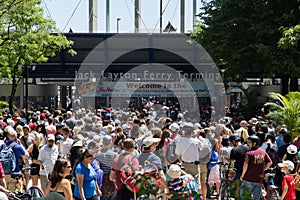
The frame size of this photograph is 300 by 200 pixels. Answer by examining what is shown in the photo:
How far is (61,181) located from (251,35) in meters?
23.1

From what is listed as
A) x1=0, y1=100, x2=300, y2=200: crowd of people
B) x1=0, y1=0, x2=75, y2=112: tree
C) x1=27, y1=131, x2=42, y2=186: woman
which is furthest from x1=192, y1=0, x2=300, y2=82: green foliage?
x1=27, y1=131, x2=42, y2=186: woman

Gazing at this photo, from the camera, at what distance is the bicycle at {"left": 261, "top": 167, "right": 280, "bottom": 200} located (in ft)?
38.8

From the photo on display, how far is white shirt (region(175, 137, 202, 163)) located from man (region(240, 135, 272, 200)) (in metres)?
1.76

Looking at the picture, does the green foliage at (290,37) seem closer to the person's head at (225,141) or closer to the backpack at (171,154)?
the person's head at (225,141)

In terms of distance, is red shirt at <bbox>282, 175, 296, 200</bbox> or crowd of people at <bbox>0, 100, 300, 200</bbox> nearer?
crowd of people at <bbox>0, 100, 300, 200</bbox>

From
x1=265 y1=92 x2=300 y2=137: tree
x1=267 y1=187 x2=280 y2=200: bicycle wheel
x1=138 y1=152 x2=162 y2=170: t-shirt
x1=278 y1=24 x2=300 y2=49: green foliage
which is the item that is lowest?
x1=267 y1=187 x2=280 y2=200: bicycle wheel

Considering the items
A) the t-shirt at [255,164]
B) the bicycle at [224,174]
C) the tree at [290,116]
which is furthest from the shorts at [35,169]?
the tree at [290,116]

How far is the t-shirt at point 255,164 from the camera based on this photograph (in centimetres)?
1147

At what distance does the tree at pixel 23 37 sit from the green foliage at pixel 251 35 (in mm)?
8742

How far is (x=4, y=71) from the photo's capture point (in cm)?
3591

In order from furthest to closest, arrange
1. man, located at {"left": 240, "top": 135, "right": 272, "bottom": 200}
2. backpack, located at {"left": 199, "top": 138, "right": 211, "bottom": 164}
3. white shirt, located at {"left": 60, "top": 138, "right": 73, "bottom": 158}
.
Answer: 1. backpack, located at {"left": 199, "top": 138, "right": 211, "bottom": 164}
2. white shirt, located at {"left": 60, "top": 138, "right": 73, "bottom": 158}
3. man, located at {"left": 240, "top": 135, "right": 272, "bottom": 200}

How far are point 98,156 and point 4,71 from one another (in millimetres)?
25889

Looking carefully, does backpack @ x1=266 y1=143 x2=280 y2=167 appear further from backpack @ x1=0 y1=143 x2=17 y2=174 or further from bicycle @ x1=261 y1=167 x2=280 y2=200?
backpack @ x1=0 y1=143 x2=17 y2=174

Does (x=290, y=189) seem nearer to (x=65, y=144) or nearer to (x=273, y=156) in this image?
(x=273, y=156)
